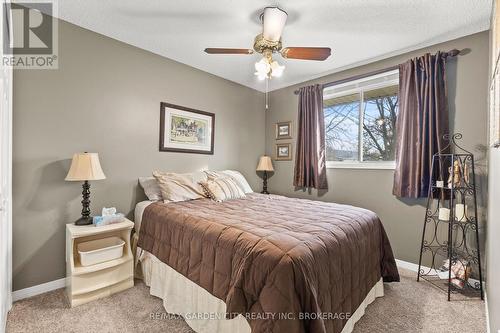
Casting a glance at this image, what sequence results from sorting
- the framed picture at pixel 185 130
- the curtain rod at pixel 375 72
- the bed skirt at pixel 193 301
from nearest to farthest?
1. the bed skirt at pixel 193 301
2. the curtain rod at pixel 375 72
3. the framed picture at pixel 185 130

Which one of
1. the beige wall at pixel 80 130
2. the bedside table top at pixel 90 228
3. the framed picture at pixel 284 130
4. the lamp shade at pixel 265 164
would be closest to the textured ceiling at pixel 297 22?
the beige wall at pixel 80 130

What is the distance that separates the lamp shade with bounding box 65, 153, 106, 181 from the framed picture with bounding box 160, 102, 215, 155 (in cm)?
94

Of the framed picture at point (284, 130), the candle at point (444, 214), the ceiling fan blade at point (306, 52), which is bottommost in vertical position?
the candle at point (444, 214)

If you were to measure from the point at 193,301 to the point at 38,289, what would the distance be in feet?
5.20

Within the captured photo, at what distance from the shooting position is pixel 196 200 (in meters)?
2.70

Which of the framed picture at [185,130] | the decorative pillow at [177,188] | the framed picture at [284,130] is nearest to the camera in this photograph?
the decorative pillow at [177,188]

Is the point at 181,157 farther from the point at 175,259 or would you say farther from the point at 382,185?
the point at 382,185

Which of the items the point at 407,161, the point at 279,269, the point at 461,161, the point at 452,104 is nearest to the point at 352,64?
the point at 452,104

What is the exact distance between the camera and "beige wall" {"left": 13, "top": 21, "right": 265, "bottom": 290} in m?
2.15

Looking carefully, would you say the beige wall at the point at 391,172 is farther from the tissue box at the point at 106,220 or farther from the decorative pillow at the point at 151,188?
the tissue box at the point at 106,220

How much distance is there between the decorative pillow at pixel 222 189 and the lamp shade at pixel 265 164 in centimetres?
101

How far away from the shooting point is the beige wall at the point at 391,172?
2379mm

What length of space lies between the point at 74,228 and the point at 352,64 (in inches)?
144

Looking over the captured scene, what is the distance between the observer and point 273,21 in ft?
6.82
